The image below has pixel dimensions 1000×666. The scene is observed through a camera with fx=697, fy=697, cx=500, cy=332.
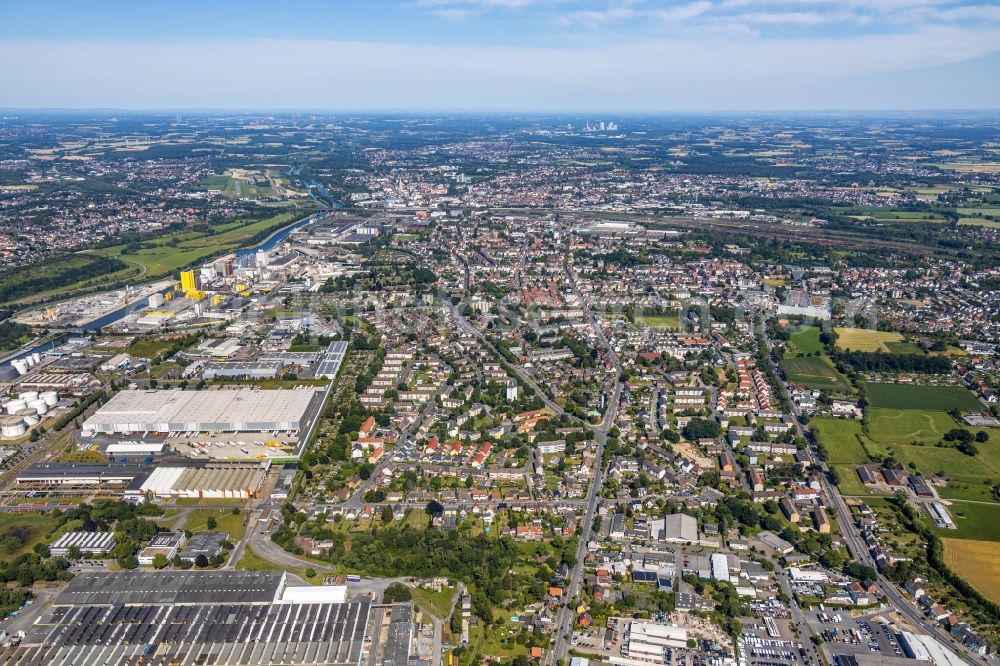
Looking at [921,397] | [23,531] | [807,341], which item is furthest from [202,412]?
[921,397]

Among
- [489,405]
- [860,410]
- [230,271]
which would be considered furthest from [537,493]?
[230,271]

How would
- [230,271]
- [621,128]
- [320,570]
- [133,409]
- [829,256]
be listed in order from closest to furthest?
[320,570] → [133,409] → [230,271] → [829,256] → [621,128]

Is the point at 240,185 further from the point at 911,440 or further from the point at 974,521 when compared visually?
the point at 974,521

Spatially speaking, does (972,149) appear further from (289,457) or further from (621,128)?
(289,457)

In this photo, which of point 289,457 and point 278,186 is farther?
point 278,186

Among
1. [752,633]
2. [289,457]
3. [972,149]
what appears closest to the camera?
[752,633]

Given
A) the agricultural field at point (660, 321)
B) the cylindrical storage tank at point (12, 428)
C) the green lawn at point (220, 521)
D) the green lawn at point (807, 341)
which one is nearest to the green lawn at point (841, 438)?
the green lawn at point (807, 341)

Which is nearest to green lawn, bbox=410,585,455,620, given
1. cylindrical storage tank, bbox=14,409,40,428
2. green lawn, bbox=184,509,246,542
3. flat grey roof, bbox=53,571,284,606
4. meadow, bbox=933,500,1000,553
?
flat grey roof, bbox=53,571,284,606
